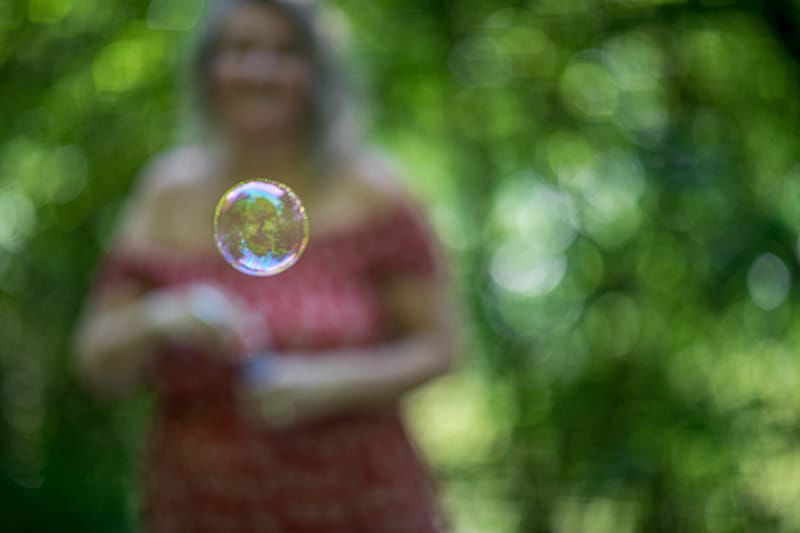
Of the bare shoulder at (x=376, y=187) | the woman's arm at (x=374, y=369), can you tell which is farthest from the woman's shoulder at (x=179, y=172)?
the woman's arm at (x=374, y=369)

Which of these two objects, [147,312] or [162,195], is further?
[162,195]

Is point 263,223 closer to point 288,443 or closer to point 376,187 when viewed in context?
point 376,187

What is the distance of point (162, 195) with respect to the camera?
1688 millimetres

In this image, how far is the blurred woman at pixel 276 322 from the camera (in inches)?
59.8

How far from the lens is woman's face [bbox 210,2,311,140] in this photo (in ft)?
5.42

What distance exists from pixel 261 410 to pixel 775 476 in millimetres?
1429

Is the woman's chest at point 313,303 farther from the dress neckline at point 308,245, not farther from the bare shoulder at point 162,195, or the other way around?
the bare shoulder at point 162,195

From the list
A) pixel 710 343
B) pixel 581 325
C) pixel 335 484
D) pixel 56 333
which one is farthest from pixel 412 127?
pixel 335 484

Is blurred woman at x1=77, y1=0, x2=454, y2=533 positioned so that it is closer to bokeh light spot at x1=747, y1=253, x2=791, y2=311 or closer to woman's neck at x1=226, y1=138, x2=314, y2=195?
woman's neck at x1=226, y1=138, x2=314, y2=195

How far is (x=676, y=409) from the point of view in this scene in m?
2.54

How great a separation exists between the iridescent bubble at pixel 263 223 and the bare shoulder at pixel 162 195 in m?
0.05

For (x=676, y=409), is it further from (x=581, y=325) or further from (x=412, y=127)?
(x=412, y=127)

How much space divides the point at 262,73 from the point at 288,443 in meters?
0.53

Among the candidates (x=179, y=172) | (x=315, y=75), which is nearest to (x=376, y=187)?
(x=315, y=75)
